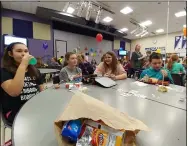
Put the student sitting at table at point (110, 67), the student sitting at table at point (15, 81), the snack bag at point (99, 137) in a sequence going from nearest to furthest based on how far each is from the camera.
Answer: the snack bag at point (99, 137) < the student sitting at table at point (15, 81) < the student sitting at table at point (110, 67)

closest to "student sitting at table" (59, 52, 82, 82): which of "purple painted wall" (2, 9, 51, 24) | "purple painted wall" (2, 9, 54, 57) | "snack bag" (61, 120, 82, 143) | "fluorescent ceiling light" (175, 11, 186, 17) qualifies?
"snack bag" (61, 120, 82, 143)

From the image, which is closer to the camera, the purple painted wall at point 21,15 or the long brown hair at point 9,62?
the long brown hair at point 9,62

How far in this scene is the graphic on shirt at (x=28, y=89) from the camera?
1198 millimetres

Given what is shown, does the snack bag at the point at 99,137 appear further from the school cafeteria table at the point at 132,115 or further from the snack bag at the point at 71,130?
the school cafeteria table at the point at 132,115

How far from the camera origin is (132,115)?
785 millimetres

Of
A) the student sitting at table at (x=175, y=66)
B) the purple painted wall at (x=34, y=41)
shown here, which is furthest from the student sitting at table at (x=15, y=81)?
the purple painted wall at (x=34, y=41)

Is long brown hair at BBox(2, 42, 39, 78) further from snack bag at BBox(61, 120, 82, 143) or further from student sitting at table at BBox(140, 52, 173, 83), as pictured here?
student sitting at table at BBox(140, 52, 173, 83)

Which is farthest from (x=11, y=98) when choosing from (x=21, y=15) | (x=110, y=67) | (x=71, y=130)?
(x=21, y=15)

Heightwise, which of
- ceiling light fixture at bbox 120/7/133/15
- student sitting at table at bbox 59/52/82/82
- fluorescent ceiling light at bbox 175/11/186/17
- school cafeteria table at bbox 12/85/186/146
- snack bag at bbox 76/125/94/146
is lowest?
school cafeteria table at bbox 12/85/186/146

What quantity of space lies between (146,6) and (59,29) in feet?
14.8

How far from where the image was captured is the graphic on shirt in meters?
1.20

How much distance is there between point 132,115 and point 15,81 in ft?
2.65

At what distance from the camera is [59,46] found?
7.84 metres

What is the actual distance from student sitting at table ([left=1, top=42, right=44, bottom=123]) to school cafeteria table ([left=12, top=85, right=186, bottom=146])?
7.3 inches
